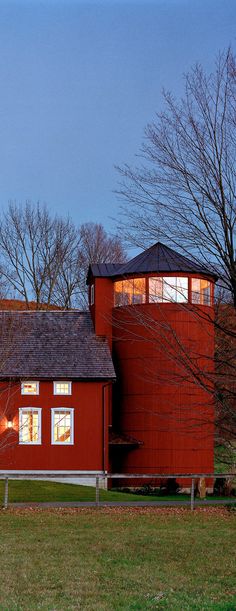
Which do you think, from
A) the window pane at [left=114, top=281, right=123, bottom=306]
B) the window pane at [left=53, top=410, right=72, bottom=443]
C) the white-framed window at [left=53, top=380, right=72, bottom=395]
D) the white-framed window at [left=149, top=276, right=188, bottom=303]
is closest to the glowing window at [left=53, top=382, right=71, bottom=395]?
the white-framed window at [left=53, top=380, right=72, bottom=395]

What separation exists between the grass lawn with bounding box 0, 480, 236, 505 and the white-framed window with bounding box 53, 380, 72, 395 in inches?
147

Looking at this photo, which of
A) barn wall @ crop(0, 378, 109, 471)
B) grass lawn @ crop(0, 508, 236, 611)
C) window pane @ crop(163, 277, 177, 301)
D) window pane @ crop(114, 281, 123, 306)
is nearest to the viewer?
grass lawn @ crop(0, 508, 236, 611)

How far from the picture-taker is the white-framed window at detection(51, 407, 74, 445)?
116 ft

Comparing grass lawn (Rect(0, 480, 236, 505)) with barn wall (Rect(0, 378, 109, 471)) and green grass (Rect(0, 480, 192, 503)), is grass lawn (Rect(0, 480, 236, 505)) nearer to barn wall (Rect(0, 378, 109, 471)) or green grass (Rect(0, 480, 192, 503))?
green grass (Rect(0, 480, 192, 503))

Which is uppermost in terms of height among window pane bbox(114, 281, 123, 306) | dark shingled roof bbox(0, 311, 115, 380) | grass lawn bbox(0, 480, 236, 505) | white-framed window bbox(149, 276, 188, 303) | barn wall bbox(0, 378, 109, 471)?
window pane bbox(114, 281, 123, 306)

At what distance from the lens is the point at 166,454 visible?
35438 millimetres

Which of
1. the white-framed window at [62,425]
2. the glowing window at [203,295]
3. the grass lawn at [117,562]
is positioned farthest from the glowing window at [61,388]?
the glowing window at [203,295]

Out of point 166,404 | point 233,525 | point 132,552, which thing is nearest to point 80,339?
point 166,404

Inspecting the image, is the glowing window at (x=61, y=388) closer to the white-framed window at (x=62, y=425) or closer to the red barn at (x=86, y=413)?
the red barn at (x=86, y=413)

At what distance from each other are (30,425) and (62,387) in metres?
2.01

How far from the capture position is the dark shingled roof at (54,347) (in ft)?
116

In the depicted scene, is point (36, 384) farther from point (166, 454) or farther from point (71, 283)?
point (71, 283)

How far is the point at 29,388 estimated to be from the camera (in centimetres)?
3559

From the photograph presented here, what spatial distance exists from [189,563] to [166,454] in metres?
22.6
